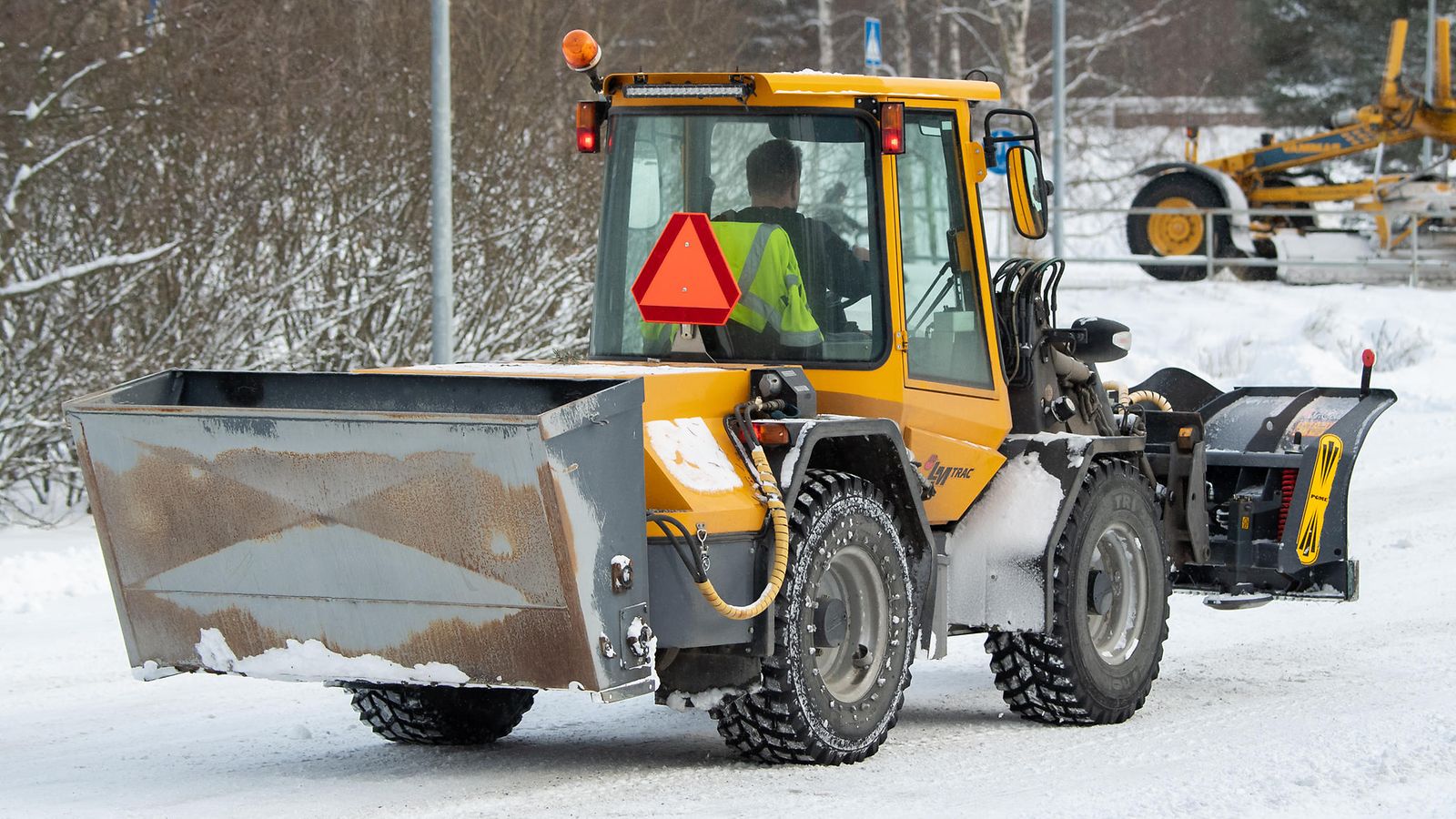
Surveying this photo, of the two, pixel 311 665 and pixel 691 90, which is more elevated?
pixel 691 90

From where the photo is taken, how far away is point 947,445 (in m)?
6.89

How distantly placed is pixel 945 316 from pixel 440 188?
7128 mm

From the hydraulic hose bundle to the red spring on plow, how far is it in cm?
308

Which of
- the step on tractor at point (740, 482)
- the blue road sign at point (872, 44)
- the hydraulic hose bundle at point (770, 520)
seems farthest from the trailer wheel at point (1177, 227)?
the hydraulic hose bundle at point (770, 520)

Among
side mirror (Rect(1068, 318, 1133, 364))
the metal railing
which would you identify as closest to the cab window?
side mirror (Rect(1068, 318, 1133, 364))

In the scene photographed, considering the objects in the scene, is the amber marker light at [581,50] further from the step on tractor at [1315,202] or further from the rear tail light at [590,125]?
the step on tractor at [1315,202]

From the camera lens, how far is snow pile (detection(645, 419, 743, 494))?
227 inches

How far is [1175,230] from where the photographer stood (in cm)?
2761

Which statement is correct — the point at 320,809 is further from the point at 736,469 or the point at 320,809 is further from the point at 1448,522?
the point at 1448,522

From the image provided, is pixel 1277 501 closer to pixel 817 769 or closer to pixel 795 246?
pixel 795 246

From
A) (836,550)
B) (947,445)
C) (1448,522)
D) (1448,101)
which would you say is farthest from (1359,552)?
(1448,101)

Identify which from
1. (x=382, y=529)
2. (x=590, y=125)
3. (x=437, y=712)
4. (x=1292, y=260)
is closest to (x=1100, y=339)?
(x=590, y=125)

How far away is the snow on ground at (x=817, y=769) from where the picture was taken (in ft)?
18.8

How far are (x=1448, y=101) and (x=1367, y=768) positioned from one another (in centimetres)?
2310
